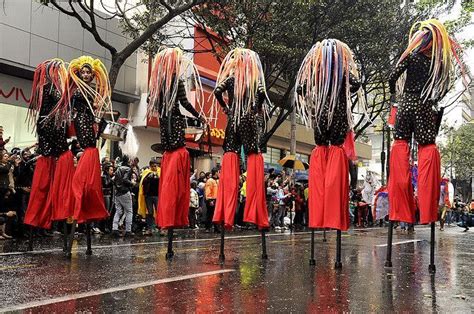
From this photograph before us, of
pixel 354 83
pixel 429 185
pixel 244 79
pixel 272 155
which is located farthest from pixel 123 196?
pixel 272 155

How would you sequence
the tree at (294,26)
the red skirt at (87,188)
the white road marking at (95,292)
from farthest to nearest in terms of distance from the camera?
the tree at (294,26), the red skirt at (87,188), the white road marking at (95,292)

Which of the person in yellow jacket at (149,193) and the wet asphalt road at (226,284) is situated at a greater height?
the person in yellow jacket at (149,193)

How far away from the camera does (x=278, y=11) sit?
19.0 m

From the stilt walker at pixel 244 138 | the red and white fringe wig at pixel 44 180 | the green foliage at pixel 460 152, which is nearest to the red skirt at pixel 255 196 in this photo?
the stilt walker at pixel 244 138

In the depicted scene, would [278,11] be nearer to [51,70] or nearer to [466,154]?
[51,70]

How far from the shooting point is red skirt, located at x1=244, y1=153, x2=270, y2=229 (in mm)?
7244

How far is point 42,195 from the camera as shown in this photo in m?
7.66

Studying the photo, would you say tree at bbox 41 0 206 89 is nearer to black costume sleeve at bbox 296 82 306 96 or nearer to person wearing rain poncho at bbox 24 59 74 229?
person wearing rain poncho at bbox 24 59 74 229

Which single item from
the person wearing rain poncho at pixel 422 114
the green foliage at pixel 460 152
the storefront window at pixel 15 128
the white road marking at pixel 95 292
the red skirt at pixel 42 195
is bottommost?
the white road marking at pixel 95 292

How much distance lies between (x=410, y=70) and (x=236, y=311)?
400 centimetres

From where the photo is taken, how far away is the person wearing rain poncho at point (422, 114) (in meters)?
6.30

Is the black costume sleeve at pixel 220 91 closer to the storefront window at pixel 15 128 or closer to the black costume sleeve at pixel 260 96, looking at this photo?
the black costume sleeve at pixel 260 96

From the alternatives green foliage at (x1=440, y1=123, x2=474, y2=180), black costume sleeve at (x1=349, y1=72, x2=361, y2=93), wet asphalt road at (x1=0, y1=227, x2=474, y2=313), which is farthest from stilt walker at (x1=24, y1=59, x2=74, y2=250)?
green foliage at (x1=440, y1=123, x2=474, y2=180)

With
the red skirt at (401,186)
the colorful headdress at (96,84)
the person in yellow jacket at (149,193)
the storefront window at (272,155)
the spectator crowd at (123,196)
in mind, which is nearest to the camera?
the red skirt at (401,186)
